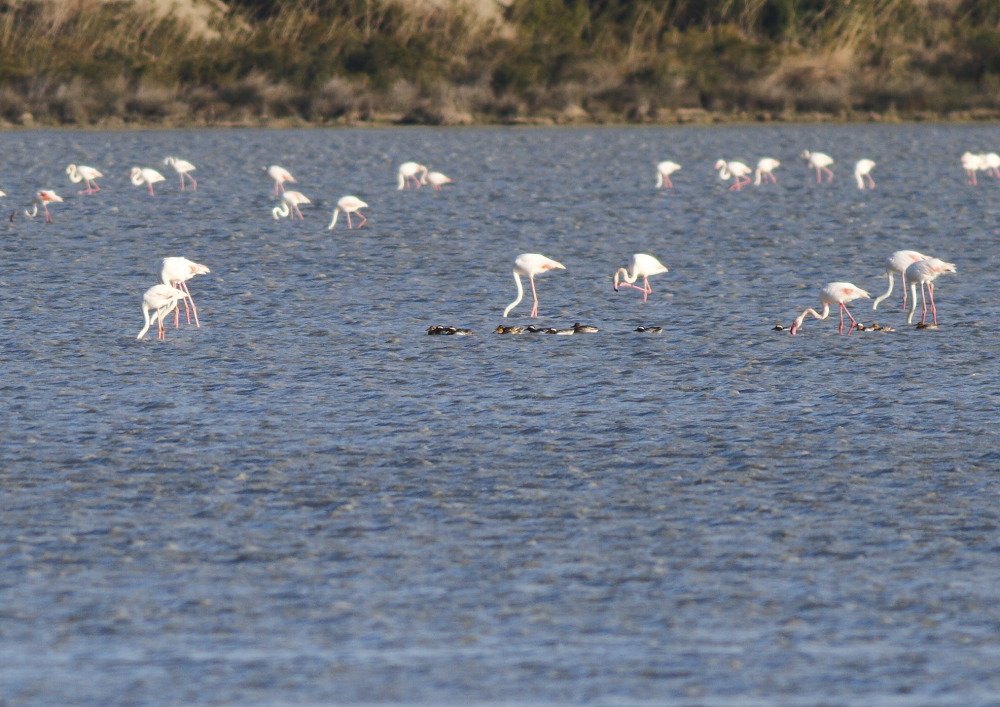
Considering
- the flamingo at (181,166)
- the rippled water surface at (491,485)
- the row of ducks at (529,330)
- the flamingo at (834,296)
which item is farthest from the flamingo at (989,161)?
the row of ducks at (529,330)

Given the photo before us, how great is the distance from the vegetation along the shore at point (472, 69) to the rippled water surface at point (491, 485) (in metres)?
34.5

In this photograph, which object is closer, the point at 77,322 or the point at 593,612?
the point at 593,612

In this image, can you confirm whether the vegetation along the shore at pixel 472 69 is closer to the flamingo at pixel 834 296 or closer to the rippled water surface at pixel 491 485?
the rippled water surface at pixel 491 485

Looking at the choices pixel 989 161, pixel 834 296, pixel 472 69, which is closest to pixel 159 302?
pixel 834 296

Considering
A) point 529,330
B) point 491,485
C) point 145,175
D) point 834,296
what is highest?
point 834,296

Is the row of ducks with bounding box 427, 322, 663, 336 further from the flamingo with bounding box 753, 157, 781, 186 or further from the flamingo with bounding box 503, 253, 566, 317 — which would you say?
the flamingo with bounding box 753, 157, 781, 186

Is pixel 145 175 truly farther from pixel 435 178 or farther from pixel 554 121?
pixel 554 121

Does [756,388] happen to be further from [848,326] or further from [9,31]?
[9,31]

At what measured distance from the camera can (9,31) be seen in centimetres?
6394

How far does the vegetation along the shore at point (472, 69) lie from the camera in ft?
192

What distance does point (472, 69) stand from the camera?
201 ft

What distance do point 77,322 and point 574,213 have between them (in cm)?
1473

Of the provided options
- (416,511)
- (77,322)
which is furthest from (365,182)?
(416,511)

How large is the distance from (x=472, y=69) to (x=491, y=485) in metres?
51.3
